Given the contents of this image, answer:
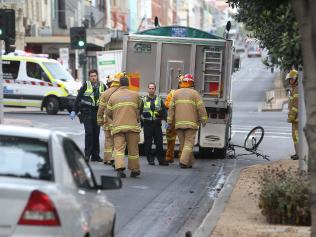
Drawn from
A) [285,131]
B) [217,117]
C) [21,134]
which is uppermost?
[21,134]

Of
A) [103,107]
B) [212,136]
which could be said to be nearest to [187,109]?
[103,107]

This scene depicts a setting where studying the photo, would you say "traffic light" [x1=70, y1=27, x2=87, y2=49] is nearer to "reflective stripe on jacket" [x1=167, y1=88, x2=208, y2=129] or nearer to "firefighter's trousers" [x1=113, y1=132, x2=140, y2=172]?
"reflective stripe on jacket" [x1=167, y1=88, x2=208, y2=129]

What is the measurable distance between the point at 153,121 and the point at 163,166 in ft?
3.09

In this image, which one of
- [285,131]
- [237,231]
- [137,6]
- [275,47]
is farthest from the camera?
[137,6]

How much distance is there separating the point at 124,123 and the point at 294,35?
390 cm

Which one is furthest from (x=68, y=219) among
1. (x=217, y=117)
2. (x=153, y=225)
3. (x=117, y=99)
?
(x=217, y=117)

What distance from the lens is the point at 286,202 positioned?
9.89 m

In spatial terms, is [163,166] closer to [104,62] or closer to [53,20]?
[104,62]

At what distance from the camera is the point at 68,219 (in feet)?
19.0

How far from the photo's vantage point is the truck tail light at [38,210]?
5.62m

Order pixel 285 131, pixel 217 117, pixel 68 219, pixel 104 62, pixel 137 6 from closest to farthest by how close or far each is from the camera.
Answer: pixel 68 219 → pixel 217 117 → pixel 285 131 → pixel 104 62 → pixel 137 6

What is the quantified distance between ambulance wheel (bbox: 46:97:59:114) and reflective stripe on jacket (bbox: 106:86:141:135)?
61.5ft

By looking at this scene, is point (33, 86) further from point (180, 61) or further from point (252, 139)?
point (180, 61)

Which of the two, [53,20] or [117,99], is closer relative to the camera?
[117,99]
